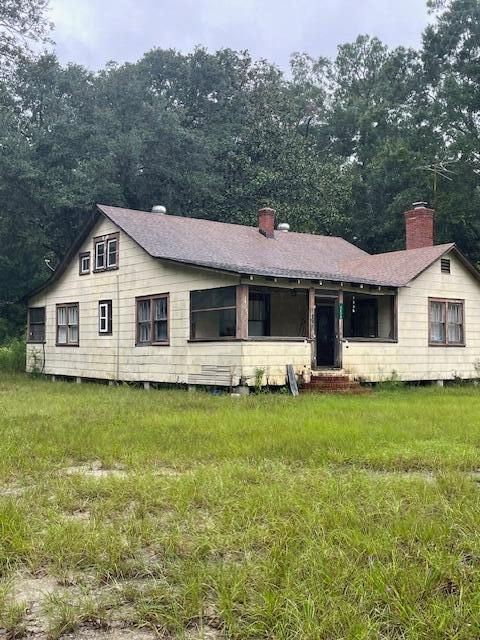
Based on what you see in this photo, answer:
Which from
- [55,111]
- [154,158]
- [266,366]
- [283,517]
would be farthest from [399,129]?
[283,517]

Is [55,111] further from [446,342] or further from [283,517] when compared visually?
[283,517]

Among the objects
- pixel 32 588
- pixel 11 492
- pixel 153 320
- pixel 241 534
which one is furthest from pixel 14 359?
pixel 32 588

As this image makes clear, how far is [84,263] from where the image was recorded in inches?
829

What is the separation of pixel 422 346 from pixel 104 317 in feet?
31.2

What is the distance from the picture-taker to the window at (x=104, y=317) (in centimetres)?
1950

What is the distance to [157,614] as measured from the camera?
3.05m

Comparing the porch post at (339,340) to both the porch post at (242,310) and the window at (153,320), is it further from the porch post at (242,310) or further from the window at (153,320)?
the window at (153,320)

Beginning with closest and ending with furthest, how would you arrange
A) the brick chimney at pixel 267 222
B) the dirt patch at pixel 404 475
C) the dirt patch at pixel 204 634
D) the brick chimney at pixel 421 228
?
the dirt patch at pixel 204 634, the dirt patch at pixel 404 475, the brick chimney at pixel 421 228, the brick chimney at pixel 267 222

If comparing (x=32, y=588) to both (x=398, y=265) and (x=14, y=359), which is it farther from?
(x=14, y=359)

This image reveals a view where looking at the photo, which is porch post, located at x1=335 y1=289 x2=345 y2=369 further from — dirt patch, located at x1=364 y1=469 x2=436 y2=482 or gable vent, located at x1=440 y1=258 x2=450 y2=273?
dirt patch, located at x1=364 y1=469 x2=436 y2=482

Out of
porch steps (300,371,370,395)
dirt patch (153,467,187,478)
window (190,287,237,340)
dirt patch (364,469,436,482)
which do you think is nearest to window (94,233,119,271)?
window (190,287,237,340)

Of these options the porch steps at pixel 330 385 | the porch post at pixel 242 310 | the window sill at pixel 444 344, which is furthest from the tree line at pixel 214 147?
the porch steps at pixel 330 385

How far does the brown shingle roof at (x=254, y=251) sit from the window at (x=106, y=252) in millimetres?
766

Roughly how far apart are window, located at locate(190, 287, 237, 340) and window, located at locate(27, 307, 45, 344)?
7.85 metres
